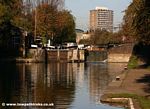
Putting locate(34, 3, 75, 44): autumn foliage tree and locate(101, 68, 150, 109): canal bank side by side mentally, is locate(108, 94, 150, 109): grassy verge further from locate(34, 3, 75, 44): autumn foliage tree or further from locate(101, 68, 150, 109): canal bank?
locate(34, 3, 75, 44): autumn foliage tree

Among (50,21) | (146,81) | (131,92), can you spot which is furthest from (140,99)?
(50,21)

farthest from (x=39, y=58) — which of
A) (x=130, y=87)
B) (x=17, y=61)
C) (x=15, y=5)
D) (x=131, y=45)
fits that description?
(x=130, y=87)

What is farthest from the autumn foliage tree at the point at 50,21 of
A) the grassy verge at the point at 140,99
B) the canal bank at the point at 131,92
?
the grassy verge at the point at 140,99

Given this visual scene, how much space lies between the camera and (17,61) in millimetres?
99500

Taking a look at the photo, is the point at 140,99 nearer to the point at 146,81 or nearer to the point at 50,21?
the point at 146,81

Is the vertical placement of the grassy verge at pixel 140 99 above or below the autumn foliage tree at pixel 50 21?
below

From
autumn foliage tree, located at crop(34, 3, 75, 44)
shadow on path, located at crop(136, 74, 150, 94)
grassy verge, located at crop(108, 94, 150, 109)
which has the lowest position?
shadow on path, located at crop(136, 74, 150, 94)

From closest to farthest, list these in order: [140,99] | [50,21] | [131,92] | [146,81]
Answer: [140,99], [131,92], [146,81], [50,21]

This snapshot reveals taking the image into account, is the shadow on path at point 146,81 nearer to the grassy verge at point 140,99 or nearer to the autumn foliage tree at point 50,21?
the grassy verge at point 140,99

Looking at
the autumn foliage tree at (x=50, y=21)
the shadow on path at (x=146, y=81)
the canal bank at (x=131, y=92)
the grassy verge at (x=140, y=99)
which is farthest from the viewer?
the autumn foliage tree at (x=50, y=21)

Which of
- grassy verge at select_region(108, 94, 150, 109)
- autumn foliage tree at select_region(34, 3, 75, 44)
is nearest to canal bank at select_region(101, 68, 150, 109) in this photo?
grassy verge at select_region(108, 94, 150, 109)

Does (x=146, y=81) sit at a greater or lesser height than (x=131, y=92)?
lesser

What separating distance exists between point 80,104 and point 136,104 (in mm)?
4949

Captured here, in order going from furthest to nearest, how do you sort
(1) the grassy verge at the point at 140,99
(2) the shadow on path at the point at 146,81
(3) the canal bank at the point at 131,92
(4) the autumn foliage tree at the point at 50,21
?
(4) the autumn foliage tree at the point at 50,21 < (2) the shadow on path at the point at 146,81 < (3) the canal bank at the point at 131,92 < (1) the grassy verge at the point at 140,99
